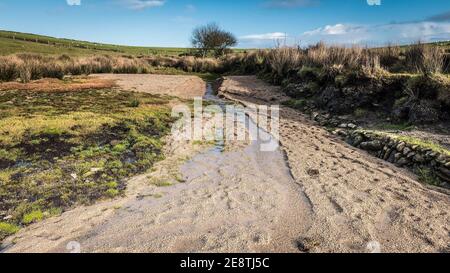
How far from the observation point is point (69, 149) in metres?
9.11

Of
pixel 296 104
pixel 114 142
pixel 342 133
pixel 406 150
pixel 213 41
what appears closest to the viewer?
pixel 406 150

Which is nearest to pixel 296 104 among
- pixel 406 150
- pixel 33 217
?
pixel 406 150

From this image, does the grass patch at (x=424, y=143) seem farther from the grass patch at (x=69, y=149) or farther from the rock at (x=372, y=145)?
the grass patch at (x=69, y=149)

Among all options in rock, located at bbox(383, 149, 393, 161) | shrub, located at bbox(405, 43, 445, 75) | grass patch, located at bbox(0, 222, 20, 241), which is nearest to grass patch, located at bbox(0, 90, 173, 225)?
grass patch, located at bbox(0, 222, 20, 241)

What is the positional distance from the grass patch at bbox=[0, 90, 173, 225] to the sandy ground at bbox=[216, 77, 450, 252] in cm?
367

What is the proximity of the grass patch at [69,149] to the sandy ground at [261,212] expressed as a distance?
1.92ft

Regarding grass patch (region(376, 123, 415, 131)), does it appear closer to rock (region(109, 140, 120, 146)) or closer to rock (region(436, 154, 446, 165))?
rock (region(436, 154, 446, 165))

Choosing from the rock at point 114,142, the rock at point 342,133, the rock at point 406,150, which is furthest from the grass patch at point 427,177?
the rock at point 114,142

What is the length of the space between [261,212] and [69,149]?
5532 mm

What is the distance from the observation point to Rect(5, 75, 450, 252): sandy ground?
16.4ft

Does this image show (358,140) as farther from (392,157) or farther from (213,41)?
(213,41)

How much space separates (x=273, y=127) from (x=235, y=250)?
7.76 m
